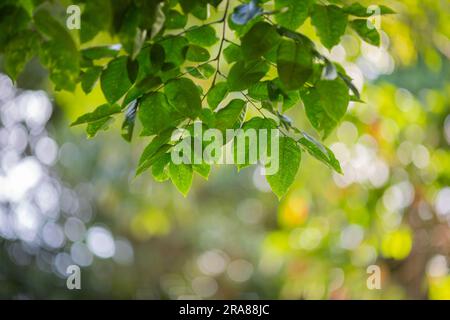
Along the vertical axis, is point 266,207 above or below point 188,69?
above

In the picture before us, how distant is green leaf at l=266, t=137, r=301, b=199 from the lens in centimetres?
69

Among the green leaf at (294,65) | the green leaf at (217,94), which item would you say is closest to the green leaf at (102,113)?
the green leaf at (217,94)

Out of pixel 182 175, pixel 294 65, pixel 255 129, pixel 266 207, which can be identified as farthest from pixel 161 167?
pixel 266 207

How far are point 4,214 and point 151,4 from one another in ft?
12.3

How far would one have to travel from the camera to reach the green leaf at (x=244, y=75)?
0.66 m

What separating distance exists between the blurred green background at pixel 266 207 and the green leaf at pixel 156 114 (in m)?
0.07

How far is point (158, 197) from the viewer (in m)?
2.85

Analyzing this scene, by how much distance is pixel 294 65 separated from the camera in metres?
0.59

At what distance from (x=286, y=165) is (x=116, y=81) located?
22 cm

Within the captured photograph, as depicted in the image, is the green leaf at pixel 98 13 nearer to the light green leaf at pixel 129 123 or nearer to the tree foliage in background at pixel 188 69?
the tree foliage in background at pixel 188 69

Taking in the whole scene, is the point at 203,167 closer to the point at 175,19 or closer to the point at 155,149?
the point at 155,149
